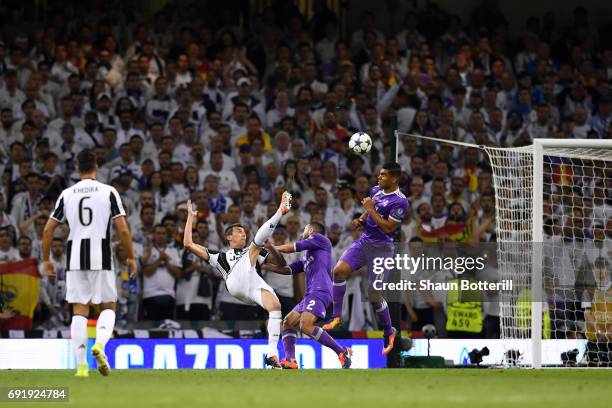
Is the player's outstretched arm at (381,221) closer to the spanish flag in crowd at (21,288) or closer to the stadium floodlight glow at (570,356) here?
the stadium floodlight glow at (570,356)

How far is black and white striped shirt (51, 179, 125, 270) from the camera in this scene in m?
13.2

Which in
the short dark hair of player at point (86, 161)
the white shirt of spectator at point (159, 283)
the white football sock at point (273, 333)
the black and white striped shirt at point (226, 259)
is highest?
the short dark hair of player at point (86, 161)

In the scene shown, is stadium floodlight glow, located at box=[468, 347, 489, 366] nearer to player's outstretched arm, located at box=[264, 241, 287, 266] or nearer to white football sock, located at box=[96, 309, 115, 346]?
Result: player's outstretched arm, located at box=[264, 241, 287, 266]

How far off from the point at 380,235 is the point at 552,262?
296 cm

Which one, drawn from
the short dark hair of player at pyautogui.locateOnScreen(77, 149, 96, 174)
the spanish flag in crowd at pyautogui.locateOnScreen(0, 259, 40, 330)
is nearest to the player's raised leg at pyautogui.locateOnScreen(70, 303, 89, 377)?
the short dark hair of player at pyautogui.locateOnScreen(77, 149, 96, 174)

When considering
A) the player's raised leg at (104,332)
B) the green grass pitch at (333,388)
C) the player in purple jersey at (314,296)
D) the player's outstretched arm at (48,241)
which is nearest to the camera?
the green grass pitch at (333,388)

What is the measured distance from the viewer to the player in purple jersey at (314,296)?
52.5 feet

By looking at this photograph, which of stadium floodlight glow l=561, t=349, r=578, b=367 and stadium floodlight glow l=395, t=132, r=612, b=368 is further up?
stadium floodlight glow l=395, t=132, r=612, b=368

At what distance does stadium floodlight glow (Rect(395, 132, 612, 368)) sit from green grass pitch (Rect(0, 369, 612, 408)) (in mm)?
1658

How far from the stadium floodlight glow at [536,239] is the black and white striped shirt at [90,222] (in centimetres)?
531

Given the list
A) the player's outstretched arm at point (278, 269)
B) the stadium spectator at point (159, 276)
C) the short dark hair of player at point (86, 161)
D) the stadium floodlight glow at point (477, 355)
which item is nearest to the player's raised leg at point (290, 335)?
the player's outstretched arm at point (278, 269)

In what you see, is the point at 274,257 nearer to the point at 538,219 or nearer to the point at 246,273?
the point at 246,273

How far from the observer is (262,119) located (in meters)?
22.9

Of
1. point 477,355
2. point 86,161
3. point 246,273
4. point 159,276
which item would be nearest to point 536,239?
point 477,355
